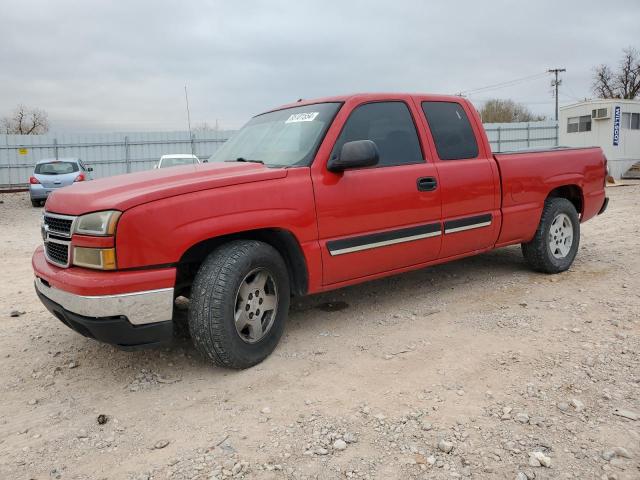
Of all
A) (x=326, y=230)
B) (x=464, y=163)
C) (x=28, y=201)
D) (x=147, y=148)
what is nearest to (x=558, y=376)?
(x=326, y=230)

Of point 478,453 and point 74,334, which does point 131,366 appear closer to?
point 74,334

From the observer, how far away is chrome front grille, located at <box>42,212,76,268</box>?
317 centimetres

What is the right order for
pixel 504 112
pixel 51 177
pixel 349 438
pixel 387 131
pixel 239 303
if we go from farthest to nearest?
pixel 504 112
pixel 51 177
pixel 387 131
pixel 239 303
pixel 349 438

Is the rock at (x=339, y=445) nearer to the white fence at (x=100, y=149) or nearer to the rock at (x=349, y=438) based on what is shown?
the rock at (x=349, y=438)

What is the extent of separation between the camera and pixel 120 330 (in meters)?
2.99

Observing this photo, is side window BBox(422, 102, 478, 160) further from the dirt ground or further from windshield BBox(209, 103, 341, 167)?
the dirt ground

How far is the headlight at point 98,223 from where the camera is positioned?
9.61 feet

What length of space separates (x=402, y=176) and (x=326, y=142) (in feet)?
2.34

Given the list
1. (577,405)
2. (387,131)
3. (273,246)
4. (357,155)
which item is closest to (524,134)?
(387,131)

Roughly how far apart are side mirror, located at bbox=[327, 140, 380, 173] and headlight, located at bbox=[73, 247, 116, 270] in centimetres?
163

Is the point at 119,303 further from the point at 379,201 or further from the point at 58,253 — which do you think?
the point at 379,201

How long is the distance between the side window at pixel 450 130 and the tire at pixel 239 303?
1953 millimetres

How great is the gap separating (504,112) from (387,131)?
5141 cm

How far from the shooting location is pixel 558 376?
10.4ft
